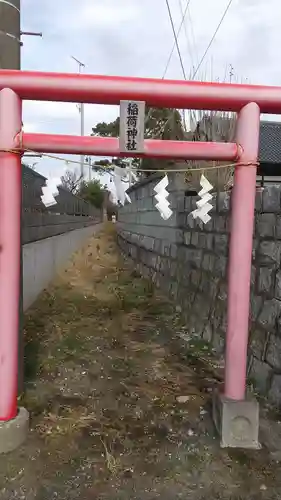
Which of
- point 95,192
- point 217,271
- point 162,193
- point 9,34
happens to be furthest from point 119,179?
point 95,192

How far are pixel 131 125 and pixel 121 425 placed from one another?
1.85 metres

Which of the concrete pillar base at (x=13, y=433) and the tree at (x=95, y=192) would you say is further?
the tree at (x=95, y=192)

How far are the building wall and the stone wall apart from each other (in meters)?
1.79

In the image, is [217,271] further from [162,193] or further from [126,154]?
[126,154]

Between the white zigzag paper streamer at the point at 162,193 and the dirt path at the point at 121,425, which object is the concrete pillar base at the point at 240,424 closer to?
the dirt path at the point at 121,425

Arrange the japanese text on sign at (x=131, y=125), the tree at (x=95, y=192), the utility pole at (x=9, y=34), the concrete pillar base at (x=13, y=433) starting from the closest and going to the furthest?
the concrete pillar base at (x=13, y=433) → the japanese text on sign at (x=131, y=125) → the utility pole at (x=9, y=34) → the tree at (x=95, y=192)

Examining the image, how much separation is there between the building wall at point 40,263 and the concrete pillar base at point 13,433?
2867 mm

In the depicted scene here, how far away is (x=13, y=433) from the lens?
2.56 meters

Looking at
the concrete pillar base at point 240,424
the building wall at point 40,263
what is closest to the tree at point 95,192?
the building wall at point 40,263

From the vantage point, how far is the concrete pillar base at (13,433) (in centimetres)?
252

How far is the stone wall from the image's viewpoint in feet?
10.7

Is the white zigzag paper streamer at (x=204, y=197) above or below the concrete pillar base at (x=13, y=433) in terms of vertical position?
above

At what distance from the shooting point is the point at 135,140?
105 inches

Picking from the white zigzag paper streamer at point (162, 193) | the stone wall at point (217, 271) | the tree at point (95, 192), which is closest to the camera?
the stone wall at point (217, 271)
